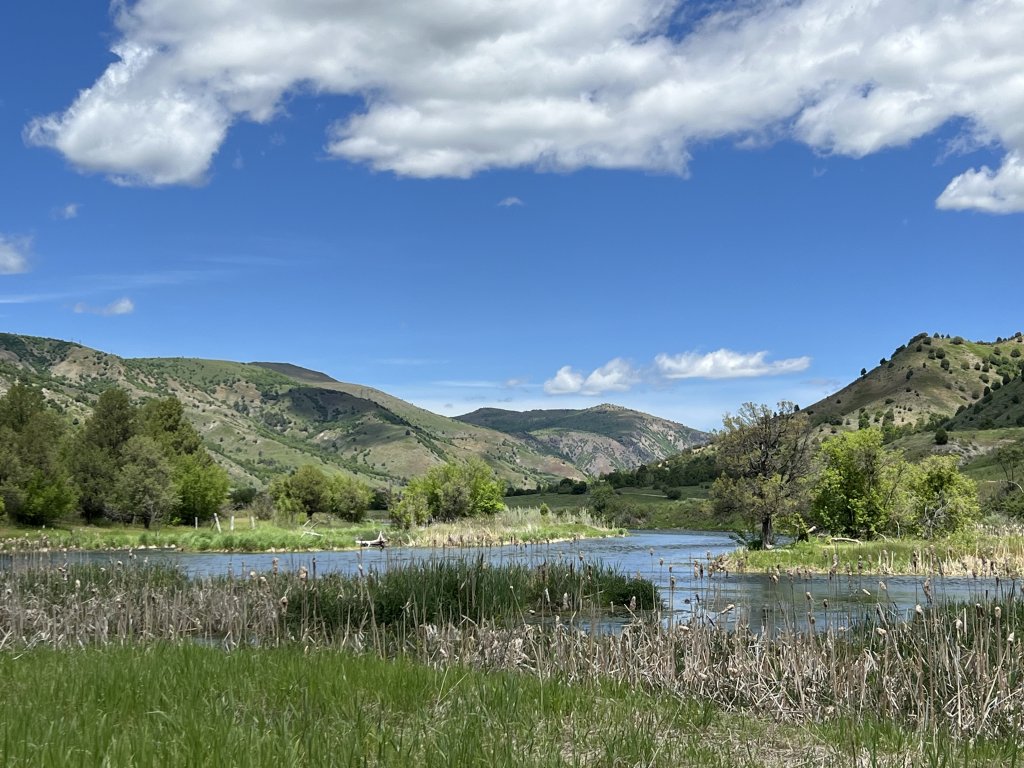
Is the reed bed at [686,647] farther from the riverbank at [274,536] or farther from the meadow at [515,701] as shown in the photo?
the riverbank at [274,536]

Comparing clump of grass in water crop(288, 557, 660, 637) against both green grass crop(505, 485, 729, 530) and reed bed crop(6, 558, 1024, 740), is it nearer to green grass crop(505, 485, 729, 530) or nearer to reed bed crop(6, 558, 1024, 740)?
reed bed crop(6, 558, 1024, 740)

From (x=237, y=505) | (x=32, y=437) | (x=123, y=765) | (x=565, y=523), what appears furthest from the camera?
(x=237, y=505)

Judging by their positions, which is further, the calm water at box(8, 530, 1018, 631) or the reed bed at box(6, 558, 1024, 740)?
the calm water at box(8, 530, 1018, 631)

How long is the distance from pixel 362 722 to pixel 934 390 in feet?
605

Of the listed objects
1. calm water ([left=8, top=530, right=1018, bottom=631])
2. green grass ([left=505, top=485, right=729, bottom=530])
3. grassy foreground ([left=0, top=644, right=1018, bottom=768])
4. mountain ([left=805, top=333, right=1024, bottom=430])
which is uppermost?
mountain ([left=805, top=333, right=1024, bottom=430])

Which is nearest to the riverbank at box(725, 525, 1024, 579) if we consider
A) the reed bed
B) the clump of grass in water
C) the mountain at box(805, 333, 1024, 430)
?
the clump of grass in water

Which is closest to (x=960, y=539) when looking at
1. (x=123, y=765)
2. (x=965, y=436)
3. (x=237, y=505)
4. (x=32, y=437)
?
(x=123, y=765)

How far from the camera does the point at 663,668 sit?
37.8 ft

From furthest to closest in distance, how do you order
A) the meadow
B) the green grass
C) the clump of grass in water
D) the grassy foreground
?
the green grass → the clump of grass in water → the meadow → the grassy foreground

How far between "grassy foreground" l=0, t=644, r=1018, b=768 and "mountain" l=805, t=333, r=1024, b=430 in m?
135

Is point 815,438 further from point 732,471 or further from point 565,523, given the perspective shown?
point 565,523

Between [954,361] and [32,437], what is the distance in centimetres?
17926

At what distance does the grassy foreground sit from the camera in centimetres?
528

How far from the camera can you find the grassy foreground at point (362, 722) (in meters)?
5.28
